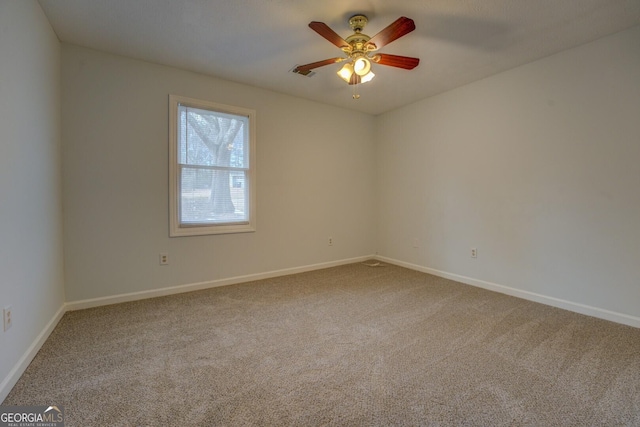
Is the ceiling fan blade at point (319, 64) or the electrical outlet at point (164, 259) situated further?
the electrical outlet at point (164, 259)

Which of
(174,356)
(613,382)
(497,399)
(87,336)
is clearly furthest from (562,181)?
(87,336)

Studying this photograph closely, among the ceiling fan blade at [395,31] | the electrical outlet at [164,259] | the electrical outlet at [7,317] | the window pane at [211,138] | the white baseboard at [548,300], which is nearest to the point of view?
the electrical outlet at [7,317]

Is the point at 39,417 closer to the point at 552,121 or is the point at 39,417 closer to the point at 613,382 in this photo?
the point at 613,382

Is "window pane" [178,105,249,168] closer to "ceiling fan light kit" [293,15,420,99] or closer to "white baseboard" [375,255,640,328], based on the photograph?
"ceiling fan light kit" [293,15,420,99]

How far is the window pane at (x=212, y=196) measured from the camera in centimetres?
321

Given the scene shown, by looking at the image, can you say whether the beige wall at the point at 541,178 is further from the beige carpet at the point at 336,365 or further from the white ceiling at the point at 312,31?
the beige carpet at the point at 336,365

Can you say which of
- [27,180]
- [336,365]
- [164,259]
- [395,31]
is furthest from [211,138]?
[336,365]

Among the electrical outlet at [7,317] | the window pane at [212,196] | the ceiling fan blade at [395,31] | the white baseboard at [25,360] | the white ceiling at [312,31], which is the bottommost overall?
the white baseboard at [25,360]

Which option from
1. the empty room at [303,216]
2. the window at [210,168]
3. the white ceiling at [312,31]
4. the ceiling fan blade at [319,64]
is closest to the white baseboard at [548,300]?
the empty room at [303,216]

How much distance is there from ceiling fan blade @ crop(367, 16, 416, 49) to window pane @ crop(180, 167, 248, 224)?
2166 millimetres

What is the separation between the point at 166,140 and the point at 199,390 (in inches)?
99.1

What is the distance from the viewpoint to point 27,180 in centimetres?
188

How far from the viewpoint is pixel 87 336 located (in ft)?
7.18

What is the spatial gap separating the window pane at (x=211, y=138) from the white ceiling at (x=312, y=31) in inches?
19.3
